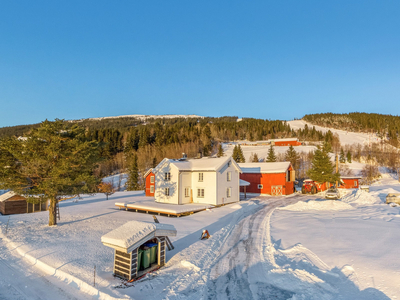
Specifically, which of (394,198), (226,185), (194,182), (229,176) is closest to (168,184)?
(194,182)

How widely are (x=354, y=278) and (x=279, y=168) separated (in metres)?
32.6

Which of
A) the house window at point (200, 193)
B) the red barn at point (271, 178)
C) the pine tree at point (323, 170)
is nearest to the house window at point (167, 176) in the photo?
the house window at point (200, 193)

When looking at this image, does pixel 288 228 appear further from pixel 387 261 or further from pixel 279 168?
pixel 279 168

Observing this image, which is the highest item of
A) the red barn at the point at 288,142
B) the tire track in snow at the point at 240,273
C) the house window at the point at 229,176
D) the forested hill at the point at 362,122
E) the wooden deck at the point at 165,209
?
the forested hill at the point at 362,122

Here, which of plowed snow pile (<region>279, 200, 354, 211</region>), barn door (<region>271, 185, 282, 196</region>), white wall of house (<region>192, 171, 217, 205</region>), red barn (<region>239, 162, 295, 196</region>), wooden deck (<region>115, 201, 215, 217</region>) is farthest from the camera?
red barn (<region>239, 162, 295, 196</region>)

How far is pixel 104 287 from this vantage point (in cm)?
838

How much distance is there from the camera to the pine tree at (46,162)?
16188mm

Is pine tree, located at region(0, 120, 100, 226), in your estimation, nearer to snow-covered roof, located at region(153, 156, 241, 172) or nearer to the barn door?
snow-covered roof, located at region(153, 156, 241, 172)

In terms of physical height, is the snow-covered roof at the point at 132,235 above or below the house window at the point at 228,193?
above

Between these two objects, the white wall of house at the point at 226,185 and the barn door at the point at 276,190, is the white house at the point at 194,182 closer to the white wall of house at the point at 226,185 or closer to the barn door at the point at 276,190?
the white wall of house at the point at 226,185

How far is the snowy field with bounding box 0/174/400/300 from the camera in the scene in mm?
8156

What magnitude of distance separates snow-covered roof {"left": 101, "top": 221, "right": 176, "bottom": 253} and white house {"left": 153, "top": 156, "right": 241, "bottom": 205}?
1837cm

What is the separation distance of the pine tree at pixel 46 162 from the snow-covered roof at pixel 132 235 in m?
8.41

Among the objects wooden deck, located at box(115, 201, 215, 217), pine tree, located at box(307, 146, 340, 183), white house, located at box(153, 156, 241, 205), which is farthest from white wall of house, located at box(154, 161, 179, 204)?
pine tree, located at box(307, 146, 340, 183)
